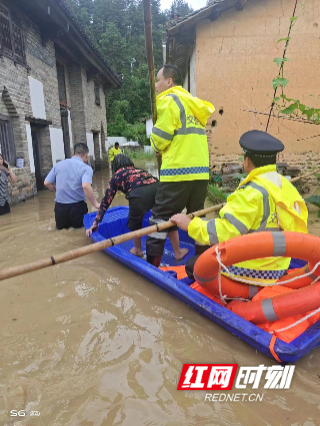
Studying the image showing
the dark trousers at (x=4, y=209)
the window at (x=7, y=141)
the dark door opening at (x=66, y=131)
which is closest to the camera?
the dark trousers at (x=4, y=209)

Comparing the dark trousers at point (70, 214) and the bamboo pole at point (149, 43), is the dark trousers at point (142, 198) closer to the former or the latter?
the bamboo pole at point (149, 43)

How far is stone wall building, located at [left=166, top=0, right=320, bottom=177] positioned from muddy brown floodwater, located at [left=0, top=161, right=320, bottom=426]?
5608mm

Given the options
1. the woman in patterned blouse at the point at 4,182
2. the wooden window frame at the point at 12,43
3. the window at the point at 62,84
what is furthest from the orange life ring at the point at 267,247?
the window at the point at 62,84

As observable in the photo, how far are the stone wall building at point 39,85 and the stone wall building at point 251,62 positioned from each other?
381 centimetres

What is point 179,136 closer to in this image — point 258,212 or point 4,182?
point 258,212

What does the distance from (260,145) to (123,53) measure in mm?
34329

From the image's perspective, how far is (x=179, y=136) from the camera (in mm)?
2994

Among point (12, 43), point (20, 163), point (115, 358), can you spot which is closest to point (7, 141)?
point (20, 163)

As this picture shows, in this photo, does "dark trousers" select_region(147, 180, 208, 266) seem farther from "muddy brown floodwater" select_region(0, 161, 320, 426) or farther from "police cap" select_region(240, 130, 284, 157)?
"police cap" select_region(240, 130, 284, 157)

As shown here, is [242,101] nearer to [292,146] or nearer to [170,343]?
[292,146]

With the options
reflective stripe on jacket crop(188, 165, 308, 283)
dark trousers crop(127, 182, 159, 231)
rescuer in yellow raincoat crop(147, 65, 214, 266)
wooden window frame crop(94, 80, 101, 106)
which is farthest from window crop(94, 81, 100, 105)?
reflective stripe on jacket crop(188, 165, 308, 283)

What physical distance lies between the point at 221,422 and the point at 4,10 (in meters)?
9.11

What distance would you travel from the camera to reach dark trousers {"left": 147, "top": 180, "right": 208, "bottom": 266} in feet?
10.1

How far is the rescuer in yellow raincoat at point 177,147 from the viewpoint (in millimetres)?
2957
